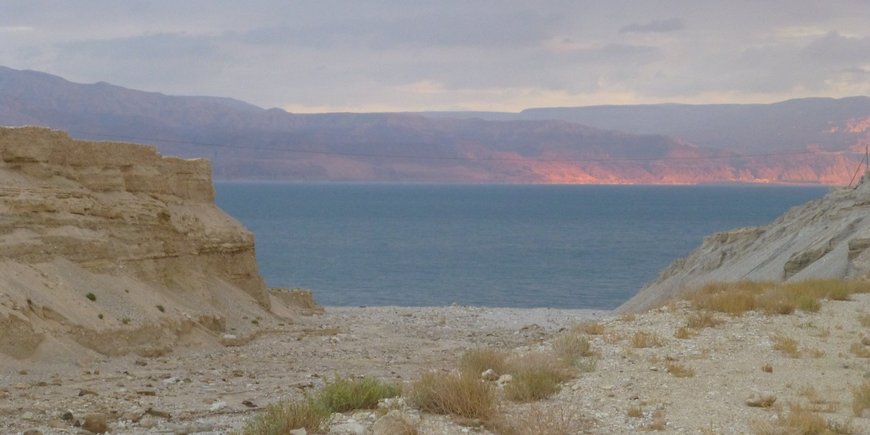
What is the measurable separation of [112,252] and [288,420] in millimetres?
15243

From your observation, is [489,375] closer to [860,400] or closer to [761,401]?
[761,401]

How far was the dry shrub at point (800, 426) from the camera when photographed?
434 inches

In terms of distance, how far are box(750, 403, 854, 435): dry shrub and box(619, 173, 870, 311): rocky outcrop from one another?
14270 millimetres

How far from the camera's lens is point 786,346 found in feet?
52.2

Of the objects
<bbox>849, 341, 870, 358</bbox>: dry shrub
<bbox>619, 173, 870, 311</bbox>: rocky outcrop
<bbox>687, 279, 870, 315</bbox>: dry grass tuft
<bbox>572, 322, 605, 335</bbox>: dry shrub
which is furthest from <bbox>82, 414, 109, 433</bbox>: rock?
<bbox>619, 173, 870, 311</bbox>: rocky outcrop

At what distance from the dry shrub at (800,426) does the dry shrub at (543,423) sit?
1869 millimetres

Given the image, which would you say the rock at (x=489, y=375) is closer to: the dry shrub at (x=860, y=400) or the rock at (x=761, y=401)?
the rock at (x=761, y=401)

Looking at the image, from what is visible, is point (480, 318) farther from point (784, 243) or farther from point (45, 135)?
point (45, 135)

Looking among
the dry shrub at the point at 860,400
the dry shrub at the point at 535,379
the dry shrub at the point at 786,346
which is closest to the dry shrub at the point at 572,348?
the dry shrub at the point at 535,379

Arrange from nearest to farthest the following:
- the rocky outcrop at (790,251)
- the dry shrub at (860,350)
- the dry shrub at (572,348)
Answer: the dry shrub at (860,350), the dry shrub at (572,348), the rocky outcrop at (790,251)

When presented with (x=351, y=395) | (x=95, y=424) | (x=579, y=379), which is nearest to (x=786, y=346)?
(x=579, y=379)

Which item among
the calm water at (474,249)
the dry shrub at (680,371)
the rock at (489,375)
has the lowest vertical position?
the calm water at (474,249)

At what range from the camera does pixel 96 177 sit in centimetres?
2612

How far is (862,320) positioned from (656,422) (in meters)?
8.06
